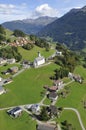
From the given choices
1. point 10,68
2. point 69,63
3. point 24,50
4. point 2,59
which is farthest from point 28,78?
point 24,50

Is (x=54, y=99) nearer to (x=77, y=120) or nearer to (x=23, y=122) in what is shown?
(x=77, y=120)

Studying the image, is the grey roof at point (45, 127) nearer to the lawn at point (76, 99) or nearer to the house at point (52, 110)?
the house at point (52, 110)

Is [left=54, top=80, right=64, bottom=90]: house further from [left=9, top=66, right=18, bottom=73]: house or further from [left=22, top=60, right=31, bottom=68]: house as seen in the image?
[left=22, top=60, right=31, bottom=68]: house

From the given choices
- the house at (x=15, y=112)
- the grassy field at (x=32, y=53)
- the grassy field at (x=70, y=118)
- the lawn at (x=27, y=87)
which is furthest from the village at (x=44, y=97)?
the grassy field at (x=32, y=53)

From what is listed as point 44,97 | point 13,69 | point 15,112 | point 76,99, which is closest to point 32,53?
point 13,69

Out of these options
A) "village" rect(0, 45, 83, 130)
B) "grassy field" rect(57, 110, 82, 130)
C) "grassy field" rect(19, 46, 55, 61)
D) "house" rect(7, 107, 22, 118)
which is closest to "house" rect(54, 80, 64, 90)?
"village" rect(0, 45, 83, 130)

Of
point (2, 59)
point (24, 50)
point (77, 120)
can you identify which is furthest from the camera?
point (24, 50)
